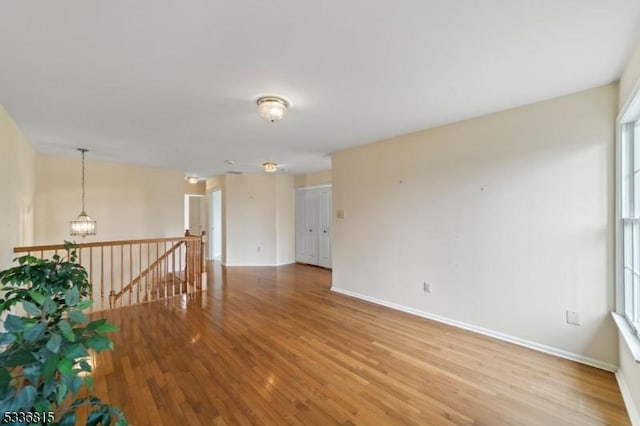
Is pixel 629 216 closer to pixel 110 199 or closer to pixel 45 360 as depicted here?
pixel 45 360

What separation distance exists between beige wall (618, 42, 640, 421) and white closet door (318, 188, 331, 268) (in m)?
4.91

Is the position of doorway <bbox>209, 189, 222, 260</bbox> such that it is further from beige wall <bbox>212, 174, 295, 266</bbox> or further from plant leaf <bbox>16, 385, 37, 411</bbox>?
plant leaf <bbox>16, 385, 37, 411</bbox>

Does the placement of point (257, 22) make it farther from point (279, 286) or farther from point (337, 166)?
point (279, 286)

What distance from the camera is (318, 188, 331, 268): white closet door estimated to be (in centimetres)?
654

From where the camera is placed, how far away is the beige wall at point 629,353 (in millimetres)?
1741

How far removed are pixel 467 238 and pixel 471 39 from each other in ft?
6.97

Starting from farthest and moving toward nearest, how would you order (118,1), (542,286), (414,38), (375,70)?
(542,286) < (375,70) < (414,38) < (118,1)

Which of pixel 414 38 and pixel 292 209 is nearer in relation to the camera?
pixel 414 38

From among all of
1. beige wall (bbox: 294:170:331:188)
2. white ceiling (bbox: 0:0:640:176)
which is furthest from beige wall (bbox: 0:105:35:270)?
beige wall (bbox: 294:170:331:188)

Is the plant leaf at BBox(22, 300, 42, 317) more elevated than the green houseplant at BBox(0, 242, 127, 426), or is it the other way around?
the plant leaf at BBox(22, 300, 42, 317)

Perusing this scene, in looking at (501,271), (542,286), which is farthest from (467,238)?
(542,286)

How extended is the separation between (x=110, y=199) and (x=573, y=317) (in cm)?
733

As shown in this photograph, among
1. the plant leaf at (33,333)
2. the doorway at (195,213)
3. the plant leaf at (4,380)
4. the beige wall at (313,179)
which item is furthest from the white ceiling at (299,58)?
the doorway at (195,213)

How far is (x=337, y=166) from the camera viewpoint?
465cm
